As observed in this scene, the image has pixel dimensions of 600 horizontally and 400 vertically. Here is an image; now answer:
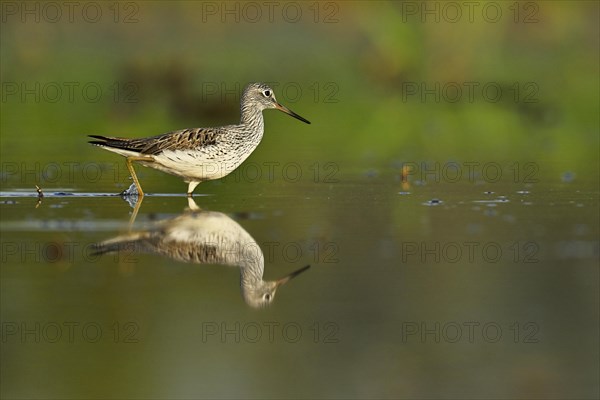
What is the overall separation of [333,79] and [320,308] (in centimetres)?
1842

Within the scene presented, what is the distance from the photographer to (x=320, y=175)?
15.1m

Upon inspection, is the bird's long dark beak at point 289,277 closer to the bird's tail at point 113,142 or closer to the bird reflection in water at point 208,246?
the bird reflection in water at point 208,246

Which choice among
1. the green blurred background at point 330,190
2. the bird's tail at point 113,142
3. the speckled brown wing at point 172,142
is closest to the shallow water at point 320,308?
the green blurred background at point 330,190

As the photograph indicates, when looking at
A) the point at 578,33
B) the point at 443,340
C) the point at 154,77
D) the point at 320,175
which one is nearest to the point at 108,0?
the point at 154,77

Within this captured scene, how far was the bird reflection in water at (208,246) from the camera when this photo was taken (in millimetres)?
8562

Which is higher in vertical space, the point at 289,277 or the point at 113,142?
the point at 113,142

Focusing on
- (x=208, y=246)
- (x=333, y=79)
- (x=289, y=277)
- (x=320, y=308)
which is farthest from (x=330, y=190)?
(x=333, y=79)

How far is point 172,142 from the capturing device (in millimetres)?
12875

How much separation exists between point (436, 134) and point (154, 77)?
274 inches

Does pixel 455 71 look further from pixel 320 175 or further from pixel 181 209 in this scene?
pixel 181 209

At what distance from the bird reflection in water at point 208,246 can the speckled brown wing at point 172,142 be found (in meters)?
1.84

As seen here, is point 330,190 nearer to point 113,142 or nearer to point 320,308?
point 113,142

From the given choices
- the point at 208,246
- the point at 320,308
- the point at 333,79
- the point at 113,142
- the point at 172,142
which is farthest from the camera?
the point at 333,79

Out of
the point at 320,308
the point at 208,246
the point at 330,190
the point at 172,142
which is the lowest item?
the point at 320,308
